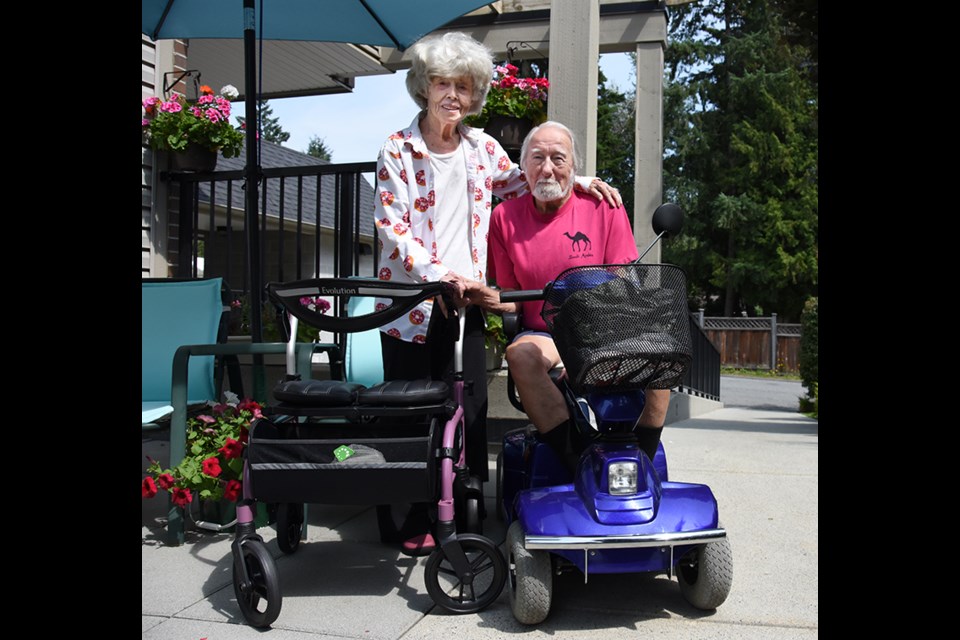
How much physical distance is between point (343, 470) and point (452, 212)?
107 centimetres

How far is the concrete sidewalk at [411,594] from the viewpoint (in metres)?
2.26

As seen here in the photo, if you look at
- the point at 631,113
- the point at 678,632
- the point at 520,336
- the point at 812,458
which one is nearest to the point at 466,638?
the point at 678,632

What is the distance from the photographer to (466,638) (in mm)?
2195

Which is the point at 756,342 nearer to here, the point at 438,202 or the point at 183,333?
the point at 183,333

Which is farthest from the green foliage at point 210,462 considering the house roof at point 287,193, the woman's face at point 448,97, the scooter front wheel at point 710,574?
the house roof at point 287,193

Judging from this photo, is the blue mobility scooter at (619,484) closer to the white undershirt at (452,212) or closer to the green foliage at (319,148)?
the white undershirt at (452,212)

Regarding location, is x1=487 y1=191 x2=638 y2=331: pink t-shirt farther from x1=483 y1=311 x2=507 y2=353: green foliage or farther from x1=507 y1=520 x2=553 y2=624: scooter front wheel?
x1=483 y1=311 x2=507 y2=353: green foliage

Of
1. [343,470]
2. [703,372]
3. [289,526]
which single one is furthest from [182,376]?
[703,372]

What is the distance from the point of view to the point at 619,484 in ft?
7.47

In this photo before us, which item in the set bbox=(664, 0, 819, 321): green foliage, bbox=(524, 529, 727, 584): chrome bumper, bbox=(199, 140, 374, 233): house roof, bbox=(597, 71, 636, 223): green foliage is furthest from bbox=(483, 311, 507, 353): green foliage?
bbox=(664, 0, 819, 321): green foliage

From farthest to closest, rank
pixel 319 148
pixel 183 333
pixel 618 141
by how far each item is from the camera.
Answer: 1. pixel 319 148
2. pixel 618 141
3. pixel 183 333

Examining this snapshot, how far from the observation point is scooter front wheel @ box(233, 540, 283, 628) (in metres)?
2.20

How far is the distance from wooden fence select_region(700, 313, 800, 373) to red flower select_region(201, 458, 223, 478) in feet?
85.1
